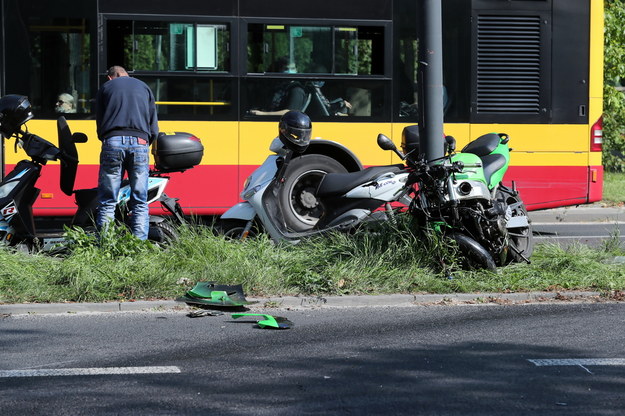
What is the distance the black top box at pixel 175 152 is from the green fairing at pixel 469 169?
2486mm

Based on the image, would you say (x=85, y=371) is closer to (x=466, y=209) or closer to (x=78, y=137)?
(x=466, y=209)

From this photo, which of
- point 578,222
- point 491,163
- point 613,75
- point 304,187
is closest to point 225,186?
point 304,187

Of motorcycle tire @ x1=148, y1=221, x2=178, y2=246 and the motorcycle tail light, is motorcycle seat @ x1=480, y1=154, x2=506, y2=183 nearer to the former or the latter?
the motorcycle tail light

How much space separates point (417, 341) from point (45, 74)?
6797 millimetres

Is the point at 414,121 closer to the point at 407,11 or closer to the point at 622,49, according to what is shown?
the point at 407,11

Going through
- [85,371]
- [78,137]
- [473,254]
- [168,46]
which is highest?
[168,46]

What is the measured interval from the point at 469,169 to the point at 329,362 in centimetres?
331

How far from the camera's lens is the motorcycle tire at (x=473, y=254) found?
8.66m

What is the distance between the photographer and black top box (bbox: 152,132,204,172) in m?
9.84

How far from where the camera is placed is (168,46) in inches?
478

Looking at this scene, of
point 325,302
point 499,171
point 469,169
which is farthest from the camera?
point 499,171

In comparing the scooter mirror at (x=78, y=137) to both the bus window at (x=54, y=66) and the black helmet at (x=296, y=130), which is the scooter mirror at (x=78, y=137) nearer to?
the black helmet at (x=296, y=130)

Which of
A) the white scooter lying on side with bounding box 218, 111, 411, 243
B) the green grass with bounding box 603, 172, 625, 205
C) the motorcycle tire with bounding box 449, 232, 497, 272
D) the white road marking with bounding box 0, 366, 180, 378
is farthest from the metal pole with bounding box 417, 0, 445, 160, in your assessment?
the green grass with bounding box 603, 172, 625, 205

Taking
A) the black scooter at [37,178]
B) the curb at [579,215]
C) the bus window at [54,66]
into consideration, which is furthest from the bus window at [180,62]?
the curb at [579,215]
